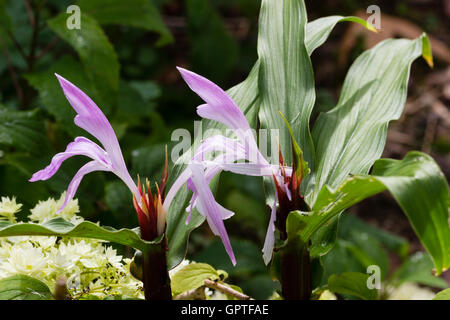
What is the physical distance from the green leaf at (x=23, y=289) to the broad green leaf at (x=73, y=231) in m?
0.08

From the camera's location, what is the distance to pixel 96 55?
1.25 metres

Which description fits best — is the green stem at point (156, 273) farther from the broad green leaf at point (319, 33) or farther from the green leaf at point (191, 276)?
the broad green leaf at point (319, 33)

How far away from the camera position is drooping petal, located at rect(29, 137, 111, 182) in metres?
0.66

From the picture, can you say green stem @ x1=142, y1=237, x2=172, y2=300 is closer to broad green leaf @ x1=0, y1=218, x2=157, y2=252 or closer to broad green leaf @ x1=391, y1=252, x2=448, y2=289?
broad green leaf @ x1=0, y1=218, x2=157, y2=252

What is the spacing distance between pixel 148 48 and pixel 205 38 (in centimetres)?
30

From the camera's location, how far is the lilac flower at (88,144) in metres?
0.67

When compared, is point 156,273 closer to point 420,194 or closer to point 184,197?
point 184,197

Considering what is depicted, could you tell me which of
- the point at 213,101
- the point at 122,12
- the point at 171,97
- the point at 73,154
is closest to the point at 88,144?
the point at 73,154

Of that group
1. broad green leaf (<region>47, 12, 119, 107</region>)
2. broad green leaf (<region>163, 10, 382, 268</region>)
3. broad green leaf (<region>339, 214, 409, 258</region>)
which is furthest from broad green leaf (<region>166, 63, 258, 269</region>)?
broad green leaf (<region>339, 214, 409, 258</region>)

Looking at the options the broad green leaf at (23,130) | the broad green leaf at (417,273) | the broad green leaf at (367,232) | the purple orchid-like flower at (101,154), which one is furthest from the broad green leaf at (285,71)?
the broad green leaf at (367,232)

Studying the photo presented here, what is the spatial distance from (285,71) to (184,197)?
263mm

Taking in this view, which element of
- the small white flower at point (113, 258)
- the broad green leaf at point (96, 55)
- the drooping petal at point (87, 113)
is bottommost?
the small white flower at point (113, 258)

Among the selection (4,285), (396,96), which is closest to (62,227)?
(4,285)

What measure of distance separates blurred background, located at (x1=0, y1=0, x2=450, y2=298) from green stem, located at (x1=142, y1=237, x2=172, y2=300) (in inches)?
9.1
